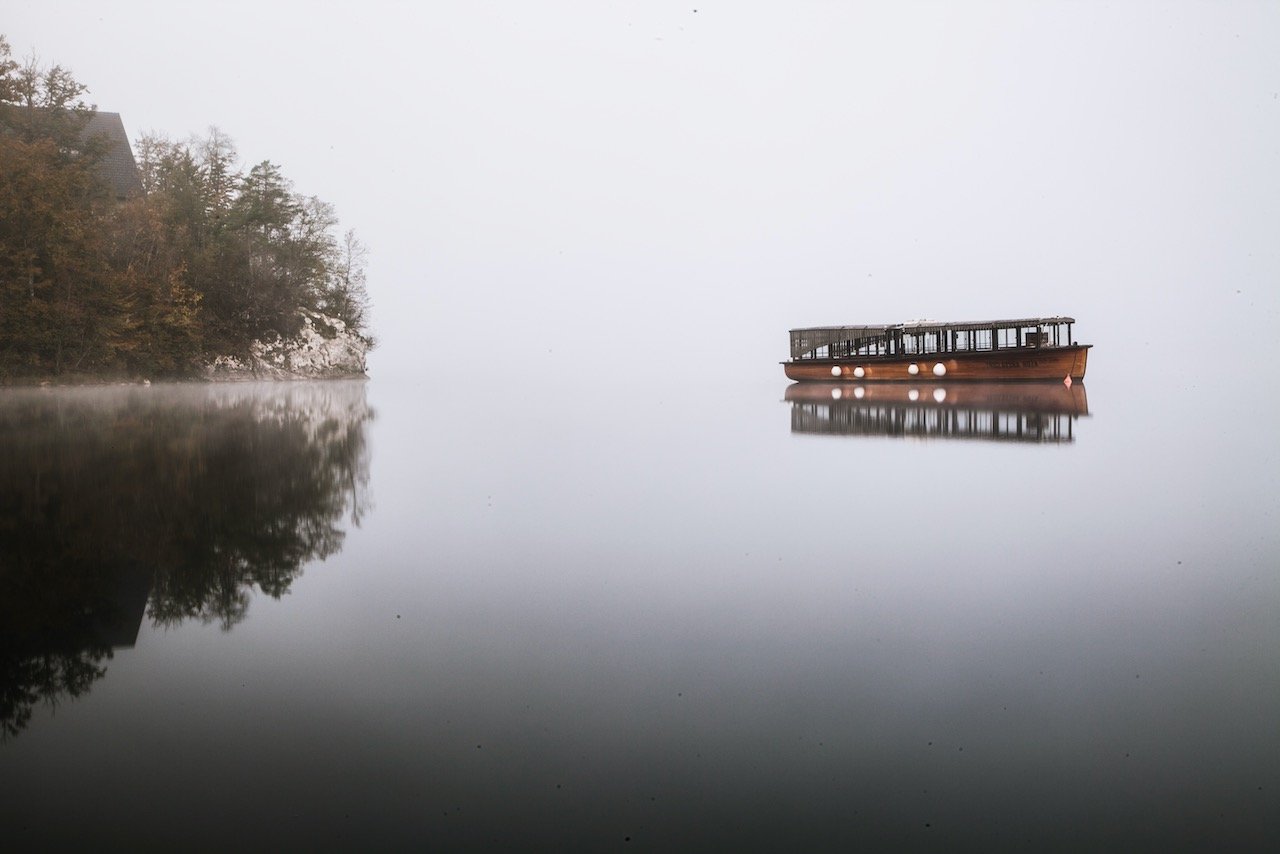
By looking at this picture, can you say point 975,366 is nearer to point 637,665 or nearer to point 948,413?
point 948,413

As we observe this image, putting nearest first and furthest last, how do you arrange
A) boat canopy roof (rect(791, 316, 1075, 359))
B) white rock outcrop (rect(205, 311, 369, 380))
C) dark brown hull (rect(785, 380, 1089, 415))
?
1. dark brown hull (rect(785, 380, 1089, 415))
2. boat canopy roof (rect(791, 316, 1075, 359))
3. white rock outcrop (rect(205, 311, 369, 380))

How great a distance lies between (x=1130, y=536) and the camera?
991 cm

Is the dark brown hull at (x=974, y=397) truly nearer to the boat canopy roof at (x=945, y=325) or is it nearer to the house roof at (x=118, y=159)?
the boat canopy roof at (x=945, y=325)

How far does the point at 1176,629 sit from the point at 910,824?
3.74 metres

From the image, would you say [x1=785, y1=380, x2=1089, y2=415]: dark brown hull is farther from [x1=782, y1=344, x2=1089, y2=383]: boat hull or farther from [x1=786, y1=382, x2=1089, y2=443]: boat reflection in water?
[x1=782, y1=344, x2=1089, y2=383]: boat hull

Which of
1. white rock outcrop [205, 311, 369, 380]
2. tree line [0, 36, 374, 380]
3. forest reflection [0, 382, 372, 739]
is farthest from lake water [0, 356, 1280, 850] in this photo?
white rock outcrop [205, 311, 369, 380]

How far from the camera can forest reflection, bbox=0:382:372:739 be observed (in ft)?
19.6

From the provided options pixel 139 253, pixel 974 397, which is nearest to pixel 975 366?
pixel 974 397

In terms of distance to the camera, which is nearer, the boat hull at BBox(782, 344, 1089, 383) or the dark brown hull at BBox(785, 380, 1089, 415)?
the dark brown hull at BBox(785, 380, 1089, 415)

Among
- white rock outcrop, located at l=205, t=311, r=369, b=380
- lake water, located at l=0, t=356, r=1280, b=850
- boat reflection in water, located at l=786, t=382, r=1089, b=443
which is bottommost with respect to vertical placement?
lake water, located at l=0, t=356, r=1280, b=850

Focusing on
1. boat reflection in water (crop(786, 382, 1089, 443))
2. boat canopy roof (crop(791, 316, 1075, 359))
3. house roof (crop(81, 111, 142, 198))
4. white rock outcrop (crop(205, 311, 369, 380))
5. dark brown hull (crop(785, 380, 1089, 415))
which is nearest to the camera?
boat reflection in water (crop(786, 382, 1089, 443))

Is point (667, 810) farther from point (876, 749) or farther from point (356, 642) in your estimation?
point (356, 642)

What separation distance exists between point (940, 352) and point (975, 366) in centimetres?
203

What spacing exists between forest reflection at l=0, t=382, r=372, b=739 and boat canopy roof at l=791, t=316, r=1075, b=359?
39180 mm
